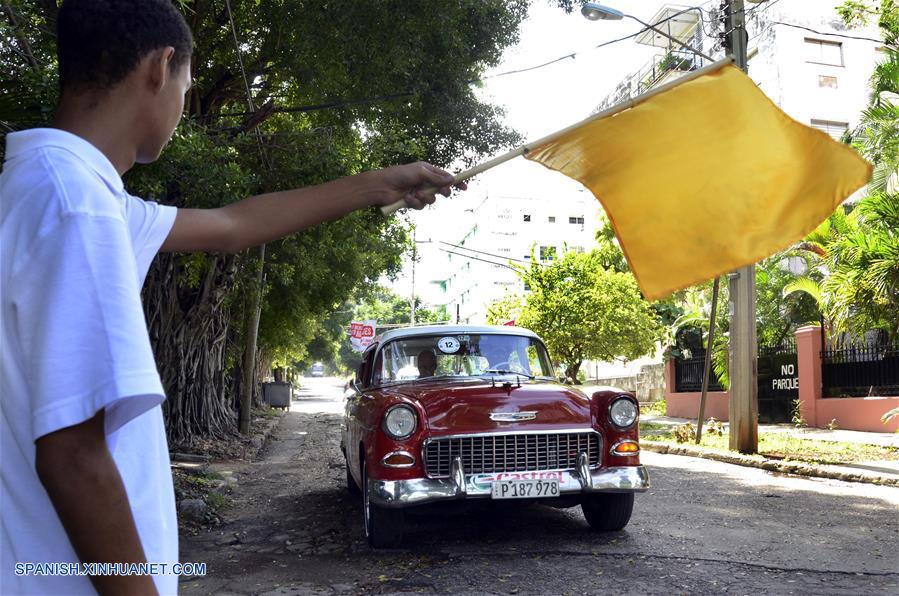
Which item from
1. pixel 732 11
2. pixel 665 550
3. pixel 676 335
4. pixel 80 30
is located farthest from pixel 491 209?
pixel 80 30

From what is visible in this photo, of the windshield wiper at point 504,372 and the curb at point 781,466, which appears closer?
the windshield wiper at point 504,372

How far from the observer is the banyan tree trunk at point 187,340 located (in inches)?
Answer: 495

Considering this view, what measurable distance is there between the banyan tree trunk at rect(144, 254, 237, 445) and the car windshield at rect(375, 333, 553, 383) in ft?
16.2

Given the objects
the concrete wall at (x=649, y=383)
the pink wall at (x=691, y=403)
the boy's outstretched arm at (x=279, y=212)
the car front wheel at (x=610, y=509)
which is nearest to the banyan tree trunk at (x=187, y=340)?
the car front wheel at (x=610, y=509)

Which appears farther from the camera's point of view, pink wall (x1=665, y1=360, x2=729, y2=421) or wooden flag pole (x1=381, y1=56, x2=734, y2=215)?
pink wall (x1=665, y1=360, x2=729, y2=421)

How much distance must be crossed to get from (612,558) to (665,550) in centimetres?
49

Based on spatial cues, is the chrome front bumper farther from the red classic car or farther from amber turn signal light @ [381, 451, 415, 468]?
amber turn signal light @ [381, 451, 415, 468]

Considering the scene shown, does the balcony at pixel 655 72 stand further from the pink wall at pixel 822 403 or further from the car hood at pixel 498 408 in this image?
the car hood at pixel 498 408

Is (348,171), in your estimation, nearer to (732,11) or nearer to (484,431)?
(484,431)

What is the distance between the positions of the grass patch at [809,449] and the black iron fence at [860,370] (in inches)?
77.4

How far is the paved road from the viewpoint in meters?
5.10

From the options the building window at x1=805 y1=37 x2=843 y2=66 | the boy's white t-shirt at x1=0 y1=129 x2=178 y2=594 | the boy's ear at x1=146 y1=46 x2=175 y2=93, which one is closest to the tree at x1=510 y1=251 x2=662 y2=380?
the building window at x1=805 y1=37 x2=843 y2=66

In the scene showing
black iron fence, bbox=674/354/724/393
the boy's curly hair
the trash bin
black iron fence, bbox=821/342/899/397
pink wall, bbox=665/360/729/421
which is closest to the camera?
the boy's curly hair

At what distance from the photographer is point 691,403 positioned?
22.8m
